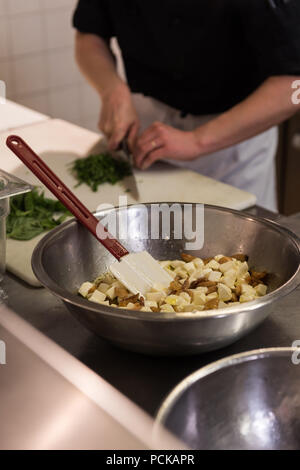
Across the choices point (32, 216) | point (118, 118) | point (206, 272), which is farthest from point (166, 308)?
point (118, 118)

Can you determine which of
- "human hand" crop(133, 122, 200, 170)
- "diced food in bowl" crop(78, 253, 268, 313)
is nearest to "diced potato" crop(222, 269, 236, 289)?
"diced food in bowl" crop(78, 253, 268, 313)

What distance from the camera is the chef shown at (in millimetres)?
1413

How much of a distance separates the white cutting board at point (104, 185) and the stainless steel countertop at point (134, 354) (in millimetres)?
183

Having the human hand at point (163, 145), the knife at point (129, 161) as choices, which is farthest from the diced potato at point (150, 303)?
the human hand at point (163, 145)

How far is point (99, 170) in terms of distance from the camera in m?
1.46

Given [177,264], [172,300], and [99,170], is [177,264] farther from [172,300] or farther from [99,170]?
[99,170]

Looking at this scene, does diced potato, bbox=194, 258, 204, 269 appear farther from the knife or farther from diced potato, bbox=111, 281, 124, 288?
the knife

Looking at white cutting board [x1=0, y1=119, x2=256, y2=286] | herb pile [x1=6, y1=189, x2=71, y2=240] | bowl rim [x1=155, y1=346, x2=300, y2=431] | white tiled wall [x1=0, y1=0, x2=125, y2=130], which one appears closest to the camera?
bowl rim [x1=155, y1=346, x2=300, y2=431]

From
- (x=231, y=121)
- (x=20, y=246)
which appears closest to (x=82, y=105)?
(x=231, y=121)

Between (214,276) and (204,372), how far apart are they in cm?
32

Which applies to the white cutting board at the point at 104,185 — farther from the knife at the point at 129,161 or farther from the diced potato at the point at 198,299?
the diced potato at the point at 198,299

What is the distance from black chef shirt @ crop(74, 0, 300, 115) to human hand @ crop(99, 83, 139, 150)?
0.12 meters

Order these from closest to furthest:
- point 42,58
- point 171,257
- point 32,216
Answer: point 171,257 < point 32,216 < point 42,58
